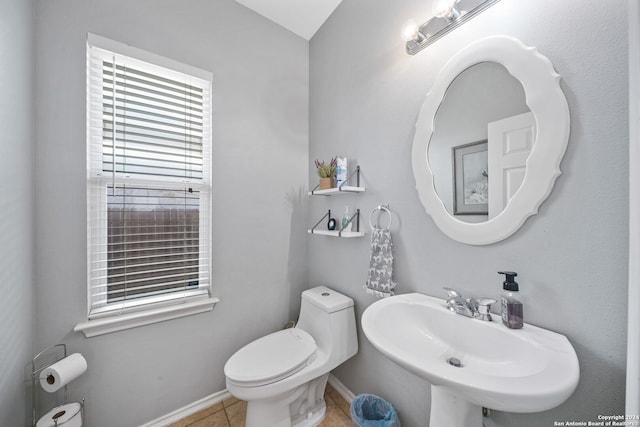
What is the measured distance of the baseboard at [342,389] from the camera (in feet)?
4.84

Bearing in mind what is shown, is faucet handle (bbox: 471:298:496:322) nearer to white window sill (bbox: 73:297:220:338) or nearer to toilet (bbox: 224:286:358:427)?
toilet (bbox: 224:286:358:427)

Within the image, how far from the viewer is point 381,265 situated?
1195 millimetres

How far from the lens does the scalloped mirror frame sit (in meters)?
0.71

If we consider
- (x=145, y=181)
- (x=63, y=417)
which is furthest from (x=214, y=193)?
(x=63, y=417)

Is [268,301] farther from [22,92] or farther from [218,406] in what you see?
[22,92]

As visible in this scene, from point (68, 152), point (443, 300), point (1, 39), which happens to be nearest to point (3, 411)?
point (68, 152)

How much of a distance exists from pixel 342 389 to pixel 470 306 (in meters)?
1.15

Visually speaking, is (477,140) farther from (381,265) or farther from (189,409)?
(189,409)

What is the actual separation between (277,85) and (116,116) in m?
1.00

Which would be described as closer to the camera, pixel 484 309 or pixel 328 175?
pixel 484 309

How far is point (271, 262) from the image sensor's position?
168 centimetres

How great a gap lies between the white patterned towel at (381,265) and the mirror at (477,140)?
343 mm

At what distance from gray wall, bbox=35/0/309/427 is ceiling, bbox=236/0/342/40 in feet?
0.20

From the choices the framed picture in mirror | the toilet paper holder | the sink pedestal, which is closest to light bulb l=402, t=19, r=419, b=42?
the framed picture in mirror
